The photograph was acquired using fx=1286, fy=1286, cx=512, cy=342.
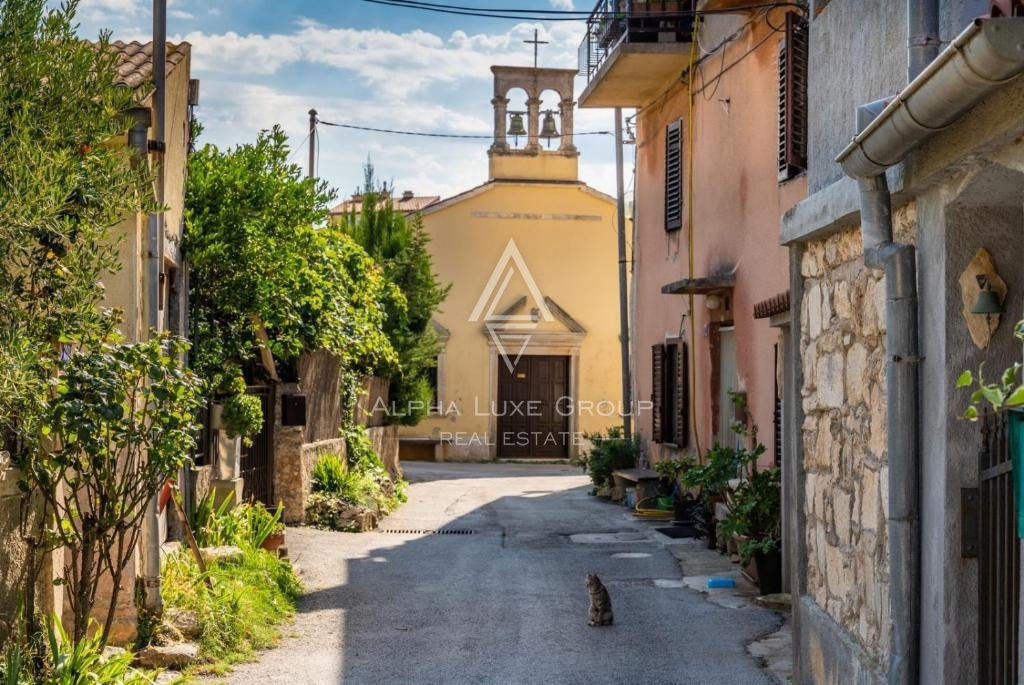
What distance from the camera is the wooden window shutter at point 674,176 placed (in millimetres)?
17609

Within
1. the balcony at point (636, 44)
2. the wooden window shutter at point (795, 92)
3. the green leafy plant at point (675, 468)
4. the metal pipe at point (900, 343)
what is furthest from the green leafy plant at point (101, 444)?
the balcony at point (636, 44)

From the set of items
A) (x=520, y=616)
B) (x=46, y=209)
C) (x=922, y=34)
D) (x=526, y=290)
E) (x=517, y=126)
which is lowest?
(x=520, y=616)

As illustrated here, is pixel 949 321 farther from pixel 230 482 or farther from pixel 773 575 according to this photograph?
pixel 230 482

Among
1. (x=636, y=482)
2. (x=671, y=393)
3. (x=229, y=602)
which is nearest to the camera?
(x=229, y=602)

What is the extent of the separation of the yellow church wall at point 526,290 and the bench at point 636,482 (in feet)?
35.2

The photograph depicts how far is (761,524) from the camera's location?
10.6 metres

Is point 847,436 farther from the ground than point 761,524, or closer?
farther from the ground

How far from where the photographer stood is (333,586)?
10977mm

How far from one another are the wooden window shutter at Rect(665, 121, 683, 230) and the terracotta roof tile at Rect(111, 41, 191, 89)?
8.61 m

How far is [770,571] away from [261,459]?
6250 millimetres

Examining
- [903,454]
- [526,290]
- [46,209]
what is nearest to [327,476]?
[46,209]

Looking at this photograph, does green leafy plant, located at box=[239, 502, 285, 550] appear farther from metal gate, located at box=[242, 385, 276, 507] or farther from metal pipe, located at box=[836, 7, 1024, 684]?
metal pipe, located at box=[836, 7, 1024, 684]

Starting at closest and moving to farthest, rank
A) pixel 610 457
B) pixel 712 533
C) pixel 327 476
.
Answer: pixel 712 533 → pixel 327 476 → pixel 610 457

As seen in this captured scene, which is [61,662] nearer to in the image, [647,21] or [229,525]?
[229,525]
